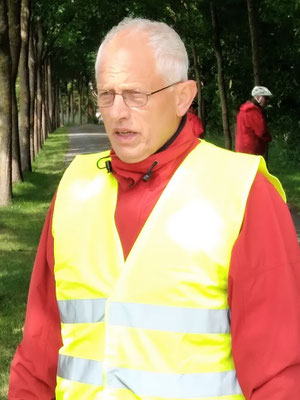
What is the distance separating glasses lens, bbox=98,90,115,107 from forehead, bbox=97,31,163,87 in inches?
1.3

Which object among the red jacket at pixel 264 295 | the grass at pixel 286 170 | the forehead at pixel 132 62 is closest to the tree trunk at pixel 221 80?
the grass at pixel 286 170

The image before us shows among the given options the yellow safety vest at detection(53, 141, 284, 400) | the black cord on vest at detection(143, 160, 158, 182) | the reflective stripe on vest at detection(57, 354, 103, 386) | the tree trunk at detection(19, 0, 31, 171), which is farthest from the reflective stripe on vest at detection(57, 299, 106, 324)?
the tree trunk at detection(19, 0, 31, 171)

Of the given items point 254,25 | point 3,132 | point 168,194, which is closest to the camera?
point 168,194

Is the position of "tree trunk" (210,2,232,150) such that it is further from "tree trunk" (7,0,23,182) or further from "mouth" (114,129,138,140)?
"mouth" (114,129,138,140)

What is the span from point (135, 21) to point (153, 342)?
883 mm

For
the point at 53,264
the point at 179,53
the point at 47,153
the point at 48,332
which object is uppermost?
the point at 179,53

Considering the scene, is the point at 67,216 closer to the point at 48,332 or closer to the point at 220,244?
the point at 48,332

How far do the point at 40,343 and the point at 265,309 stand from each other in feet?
2.32

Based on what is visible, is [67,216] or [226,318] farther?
[67,216]

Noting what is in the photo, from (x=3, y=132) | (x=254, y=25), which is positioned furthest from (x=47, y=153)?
(x=3, y=132)

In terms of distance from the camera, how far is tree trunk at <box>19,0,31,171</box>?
963 inches

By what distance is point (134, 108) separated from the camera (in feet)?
8.79

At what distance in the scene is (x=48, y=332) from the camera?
2.81 meters

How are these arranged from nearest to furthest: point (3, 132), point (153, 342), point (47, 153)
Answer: point (153, 342), point (3, 132), point (47, 153)
